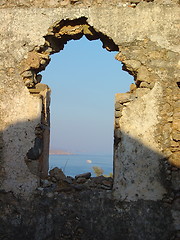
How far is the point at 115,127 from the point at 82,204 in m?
1.02

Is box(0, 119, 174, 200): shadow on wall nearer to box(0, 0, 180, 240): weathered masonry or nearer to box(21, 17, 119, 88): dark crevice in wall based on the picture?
box(0, 0, 180, 240): weathered masonry

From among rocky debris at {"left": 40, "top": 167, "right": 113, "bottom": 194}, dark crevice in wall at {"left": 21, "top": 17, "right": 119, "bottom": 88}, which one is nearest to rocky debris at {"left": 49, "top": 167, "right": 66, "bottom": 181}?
rocky debris at {"left": 40, "top": 167, "right": 113, "bottom": 194}

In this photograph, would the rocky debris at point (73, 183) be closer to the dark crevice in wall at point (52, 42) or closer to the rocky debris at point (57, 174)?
the rocky debris at point (57, 174)

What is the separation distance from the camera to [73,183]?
12.5 feet

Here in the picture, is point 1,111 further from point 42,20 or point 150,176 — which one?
point 150,176

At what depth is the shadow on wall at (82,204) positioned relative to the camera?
11.3ft

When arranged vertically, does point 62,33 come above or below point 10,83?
above

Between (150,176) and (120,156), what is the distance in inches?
16.5

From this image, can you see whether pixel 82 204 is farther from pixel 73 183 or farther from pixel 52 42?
pixel 52 42

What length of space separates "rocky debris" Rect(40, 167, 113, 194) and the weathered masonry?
0.02 m

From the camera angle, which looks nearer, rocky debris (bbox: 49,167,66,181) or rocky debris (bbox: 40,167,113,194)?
rocky debris (bbox: 40,167,113,194)

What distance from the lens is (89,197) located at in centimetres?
362

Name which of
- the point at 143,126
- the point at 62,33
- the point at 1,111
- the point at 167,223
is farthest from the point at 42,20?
the point at 167,223

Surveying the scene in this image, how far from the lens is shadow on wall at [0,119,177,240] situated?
3449mm
